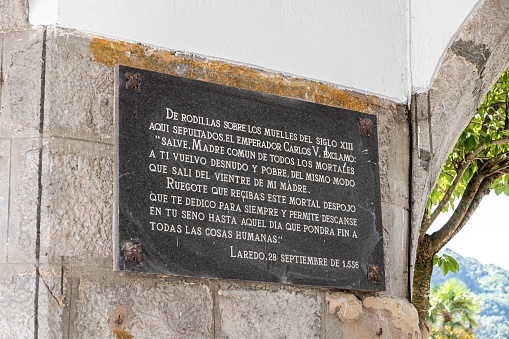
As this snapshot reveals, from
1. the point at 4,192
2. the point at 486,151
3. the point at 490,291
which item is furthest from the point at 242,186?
the point at 490,291

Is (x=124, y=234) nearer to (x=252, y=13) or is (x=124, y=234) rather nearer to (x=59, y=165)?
(x=59, y=165)

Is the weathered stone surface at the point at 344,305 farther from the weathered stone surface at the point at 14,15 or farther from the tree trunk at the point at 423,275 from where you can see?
the tree trunk at the point at 423,275

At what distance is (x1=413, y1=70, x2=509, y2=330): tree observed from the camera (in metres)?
4.76

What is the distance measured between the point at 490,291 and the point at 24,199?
4342 cm

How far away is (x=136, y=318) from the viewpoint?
93.2 inches

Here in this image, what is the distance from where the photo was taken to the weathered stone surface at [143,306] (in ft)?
7.47

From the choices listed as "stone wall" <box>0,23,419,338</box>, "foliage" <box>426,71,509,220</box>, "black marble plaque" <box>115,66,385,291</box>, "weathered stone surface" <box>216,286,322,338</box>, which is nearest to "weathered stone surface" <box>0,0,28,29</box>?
"stone wall" <box>0,23,419,338</box>

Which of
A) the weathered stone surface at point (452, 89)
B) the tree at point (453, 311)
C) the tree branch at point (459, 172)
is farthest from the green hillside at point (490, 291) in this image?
the weathered stone surface at point (452, 89)

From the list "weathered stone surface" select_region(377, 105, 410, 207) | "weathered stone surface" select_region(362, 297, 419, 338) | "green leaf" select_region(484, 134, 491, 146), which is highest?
"green leaf" select_region(484, 134, 491, 146)

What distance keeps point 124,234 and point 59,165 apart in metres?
0.32

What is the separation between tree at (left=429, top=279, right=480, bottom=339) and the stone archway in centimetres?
1653

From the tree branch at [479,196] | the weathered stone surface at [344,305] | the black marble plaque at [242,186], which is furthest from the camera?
the tree branch at [479,196]

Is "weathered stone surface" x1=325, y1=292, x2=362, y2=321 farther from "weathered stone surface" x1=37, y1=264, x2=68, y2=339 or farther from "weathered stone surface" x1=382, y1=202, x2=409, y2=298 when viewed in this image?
"weathered stone surface" x1=37, y1=264, x2=68, y2=339

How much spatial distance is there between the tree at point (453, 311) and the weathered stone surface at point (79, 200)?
1767 cm
